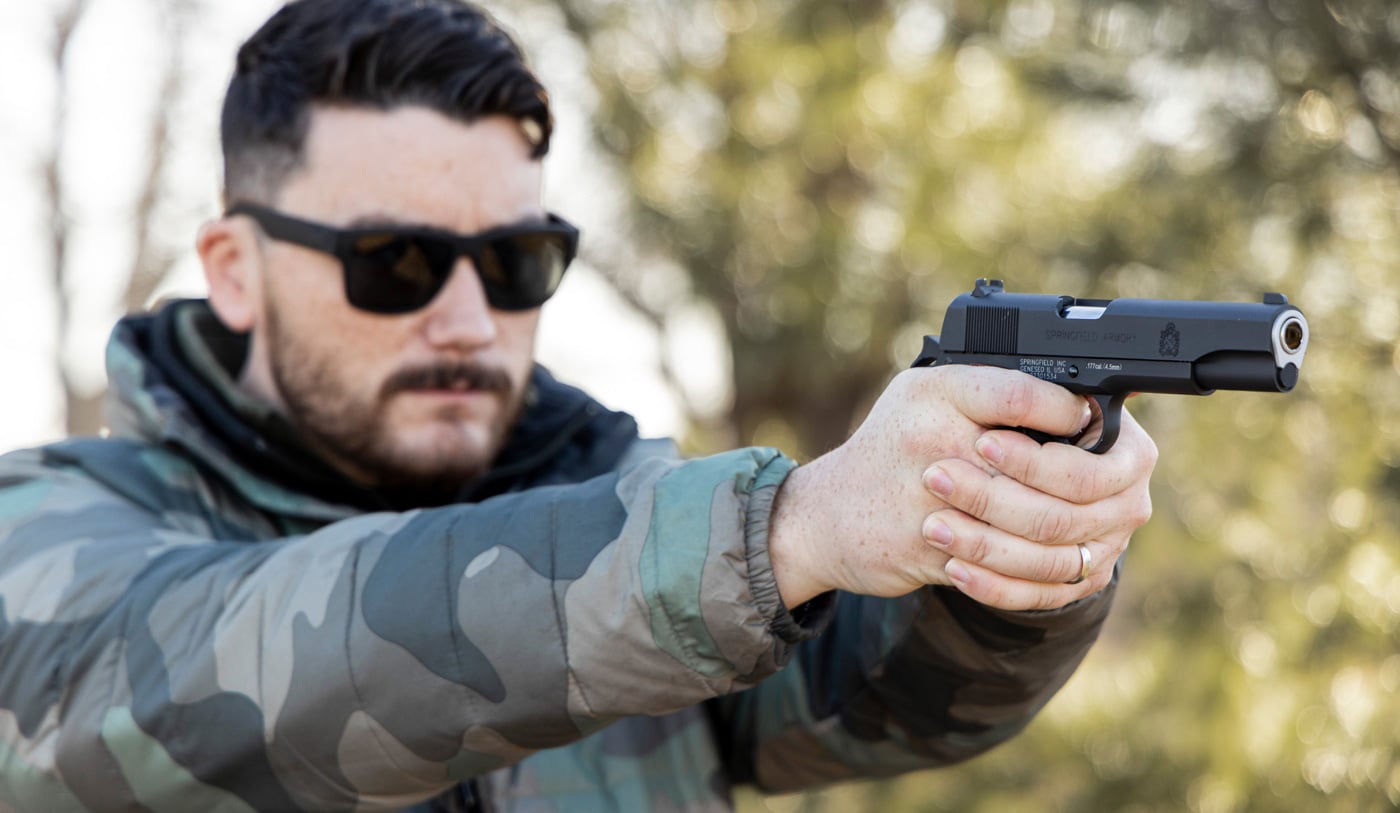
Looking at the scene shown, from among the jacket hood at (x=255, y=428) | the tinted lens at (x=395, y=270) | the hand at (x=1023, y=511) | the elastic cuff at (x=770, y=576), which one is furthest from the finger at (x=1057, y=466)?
the tinted lens at (x=395, y=270)

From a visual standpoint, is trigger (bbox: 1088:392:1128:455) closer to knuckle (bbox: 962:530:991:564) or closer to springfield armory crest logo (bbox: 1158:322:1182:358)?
springfield armory crest logo (bbox: 1158:322:1182:358)

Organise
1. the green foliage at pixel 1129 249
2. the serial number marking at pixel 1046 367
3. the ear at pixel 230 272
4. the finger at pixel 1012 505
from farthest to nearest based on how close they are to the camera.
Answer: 1. the green foliage at pixel 1129 249
2. the ear at pixel 230 272
3. the serial number marking at pixel 1046 367
4. the finger at pixel 1012 505

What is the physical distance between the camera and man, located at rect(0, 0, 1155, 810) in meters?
1.54

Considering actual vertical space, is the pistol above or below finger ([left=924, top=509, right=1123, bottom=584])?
above

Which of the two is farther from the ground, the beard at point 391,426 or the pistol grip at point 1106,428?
the pistol grip at point 1106,428

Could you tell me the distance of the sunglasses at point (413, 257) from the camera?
2451mm

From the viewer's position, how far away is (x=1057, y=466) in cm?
150

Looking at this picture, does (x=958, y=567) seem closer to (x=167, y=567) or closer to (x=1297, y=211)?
(x=167, y=567)

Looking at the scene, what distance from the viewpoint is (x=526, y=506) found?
Result: 5.58 ft

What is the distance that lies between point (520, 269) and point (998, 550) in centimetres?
134

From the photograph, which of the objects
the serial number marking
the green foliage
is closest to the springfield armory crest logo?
the serial number marking

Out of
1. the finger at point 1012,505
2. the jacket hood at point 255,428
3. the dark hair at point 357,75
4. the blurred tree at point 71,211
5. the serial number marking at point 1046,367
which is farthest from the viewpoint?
the blurred tree at point 71,211

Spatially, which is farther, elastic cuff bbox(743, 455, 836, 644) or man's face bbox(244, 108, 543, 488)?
man's face bbox(244, 108, 543, 488)

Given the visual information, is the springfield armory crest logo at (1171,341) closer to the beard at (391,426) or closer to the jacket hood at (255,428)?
the jacket hood at (255,428)
